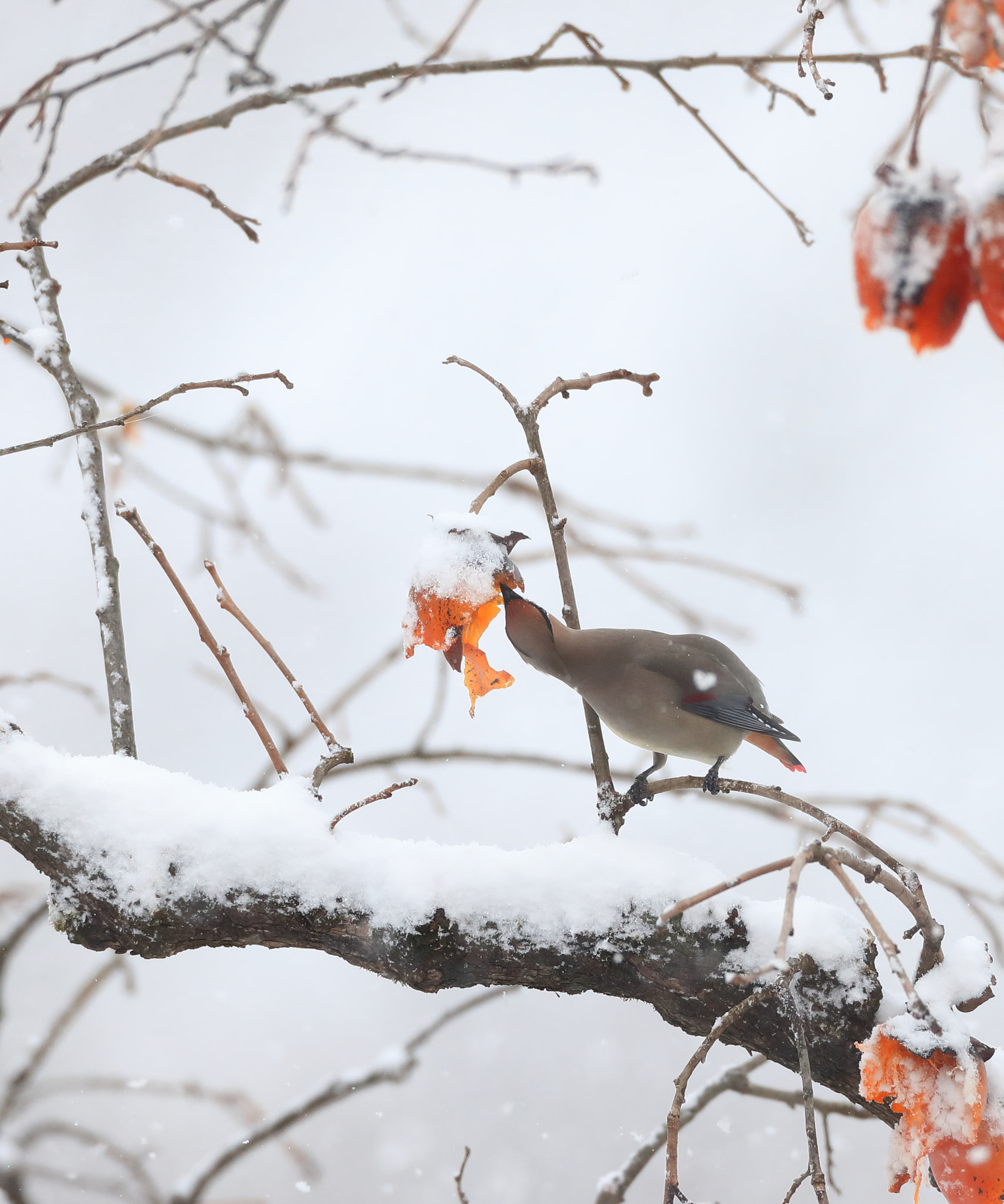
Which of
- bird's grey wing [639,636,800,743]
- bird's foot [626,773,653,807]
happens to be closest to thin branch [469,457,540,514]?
bird's grey wing [639,636,800,743]

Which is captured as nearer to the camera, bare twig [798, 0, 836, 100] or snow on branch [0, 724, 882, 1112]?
bare twig [798, 0, 836, 100]

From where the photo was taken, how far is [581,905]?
1.04m

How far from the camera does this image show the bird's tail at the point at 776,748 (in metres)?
1.48

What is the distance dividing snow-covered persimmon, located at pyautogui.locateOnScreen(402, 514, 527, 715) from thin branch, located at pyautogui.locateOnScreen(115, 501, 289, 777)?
0.29 meters

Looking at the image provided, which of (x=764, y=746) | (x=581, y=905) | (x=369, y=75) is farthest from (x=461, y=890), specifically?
(x=369, y=75)

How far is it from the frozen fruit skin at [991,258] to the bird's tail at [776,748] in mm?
946

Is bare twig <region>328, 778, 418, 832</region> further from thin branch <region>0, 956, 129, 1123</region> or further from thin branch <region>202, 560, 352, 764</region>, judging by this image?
thin branch <region>0, 956, 129, 1123</region>

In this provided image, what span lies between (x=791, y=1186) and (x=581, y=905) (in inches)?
12.8

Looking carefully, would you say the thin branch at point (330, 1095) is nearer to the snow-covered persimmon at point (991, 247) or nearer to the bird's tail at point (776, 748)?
the bird's tail at point (776, 748)

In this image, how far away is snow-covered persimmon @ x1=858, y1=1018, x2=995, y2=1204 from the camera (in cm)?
78

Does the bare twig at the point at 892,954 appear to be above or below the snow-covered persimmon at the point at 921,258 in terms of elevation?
below

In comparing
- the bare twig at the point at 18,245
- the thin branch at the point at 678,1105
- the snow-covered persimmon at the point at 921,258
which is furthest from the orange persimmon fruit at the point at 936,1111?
the bare twig at the point at 18,245

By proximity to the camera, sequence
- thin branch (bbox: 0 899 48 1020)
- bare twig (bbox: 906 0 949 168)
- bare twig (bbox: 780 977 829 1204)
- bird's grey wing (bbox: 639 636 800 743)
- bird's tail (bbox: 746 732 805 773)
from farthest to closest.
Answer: thin branch (bbox: 0 899 48 1020) < bird's tail (bbox: 746 732 805 773) < bird's grey wing (bbox: 639 636 800 743) < bare twig (bbox: 780 977 829 1204) < bare twig (bbox: 906 0 949 168)

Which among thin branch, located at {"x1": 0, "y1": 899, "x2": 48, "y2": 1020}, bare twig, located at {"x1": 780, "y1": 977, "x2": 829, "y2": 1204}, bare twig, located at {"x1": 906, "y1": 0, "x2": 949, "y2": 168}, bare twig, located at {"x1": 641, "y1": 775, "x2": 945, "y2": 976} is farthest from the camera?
thin branch, located at {"x1": 0, "y1": 899, "x2": 48, "y2": 1020}
